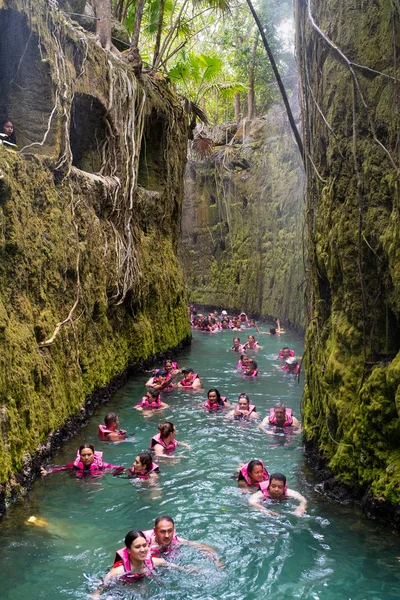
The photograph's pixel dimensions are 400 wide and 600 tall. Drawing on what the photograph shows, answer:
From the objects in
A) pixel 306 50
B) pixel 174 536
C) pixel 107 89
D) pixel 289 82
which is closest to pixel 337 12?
pixel 306 50

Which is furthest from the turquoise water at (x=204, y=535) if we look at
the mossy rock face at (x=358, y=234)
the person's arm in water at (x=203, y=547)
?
the mossy rock face at (x=358, y=234)

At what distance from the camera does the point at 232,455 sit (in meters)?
Answer: 9.23

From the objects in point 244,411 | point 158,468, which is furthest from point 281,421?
point 158,468

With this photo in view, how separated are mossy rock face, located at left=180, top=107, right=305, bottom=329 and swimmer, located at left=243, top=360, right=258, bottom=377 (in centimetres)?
723

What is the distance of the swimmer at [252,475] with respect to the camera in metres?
7.79

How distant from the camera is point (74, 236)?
10242 mm

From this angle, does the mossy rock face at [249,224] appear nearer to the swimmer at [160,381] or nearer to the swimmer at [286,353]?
the swimmer at [286,353]

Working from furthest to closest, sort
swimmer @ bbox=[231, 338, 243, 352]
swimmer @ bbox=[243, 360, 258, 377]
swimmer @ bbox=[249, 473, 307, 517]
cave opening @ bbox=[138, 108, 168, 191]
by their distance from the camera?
swimmer @ bbox=[231, 338, 243, 352] < cave opening @ bbox=[138, 108, 168, 191] < swimmer @ bbox=[243, 360, 258, 377] < swimmer @ bbox=[249, 473, 307, 517]

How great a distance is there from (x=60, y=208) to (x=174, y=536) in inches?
225

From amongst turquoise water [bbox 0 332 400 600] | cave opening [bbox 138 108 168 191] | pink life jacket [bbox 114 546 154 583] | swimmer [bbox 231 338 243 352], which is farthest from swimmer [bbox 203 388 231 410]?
cave opening [bbox 138 108 168 191]

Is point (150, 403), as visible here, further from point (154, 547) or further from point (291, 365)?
point (154, 547)

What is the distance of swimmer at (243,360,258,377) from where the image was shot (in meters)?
15.1

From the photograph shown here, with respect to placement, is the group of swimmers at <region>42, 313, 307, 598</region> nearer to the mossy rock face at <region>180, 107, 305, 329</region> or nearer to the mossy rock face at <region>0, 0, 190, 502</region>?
the mossy rock face at <region>0, 0, 190, 502</region>

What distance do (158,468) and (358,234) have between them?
4.29m
